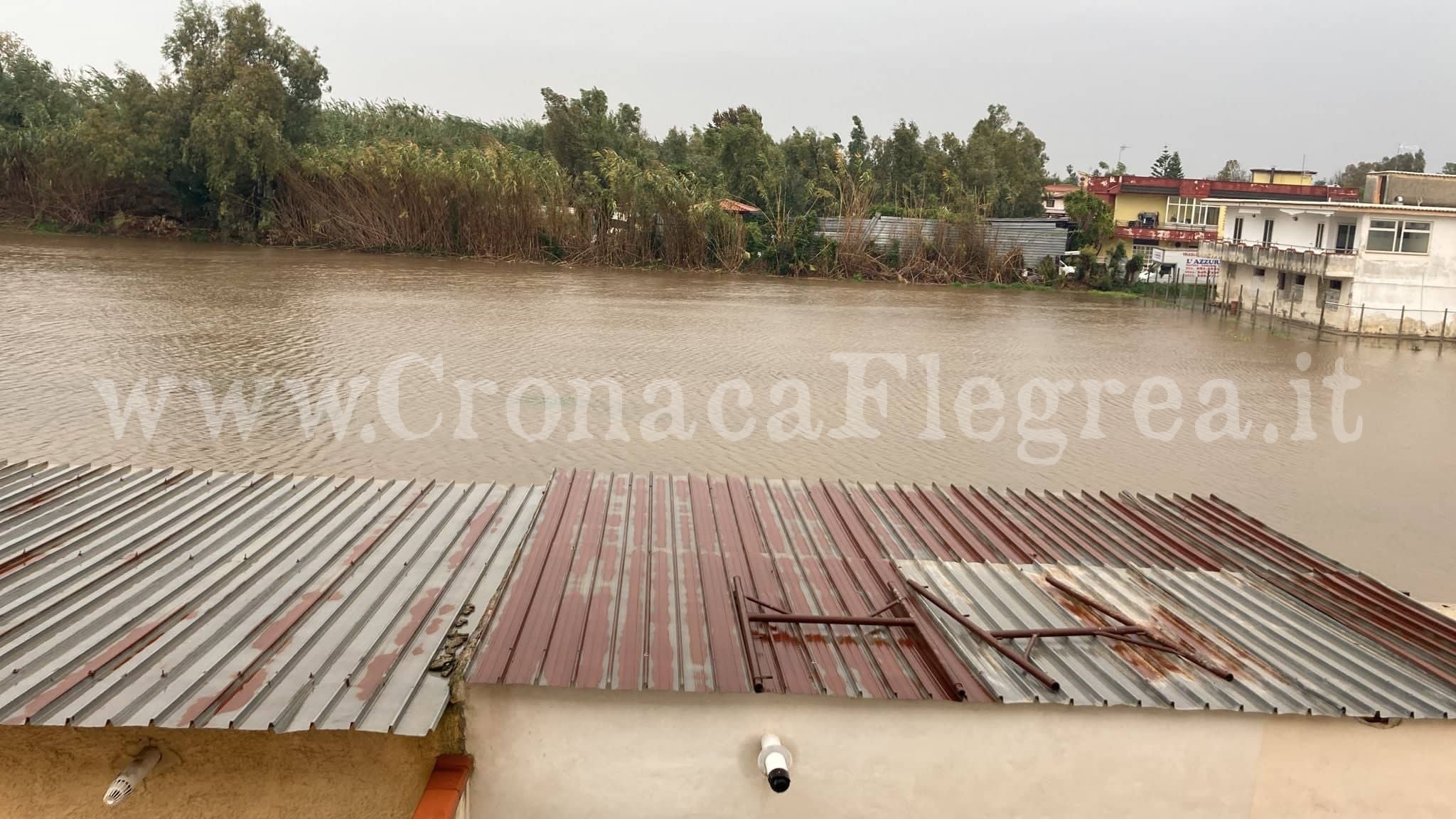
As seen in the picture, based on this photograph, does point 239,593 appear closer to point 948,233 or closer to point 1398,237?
point 1398,237

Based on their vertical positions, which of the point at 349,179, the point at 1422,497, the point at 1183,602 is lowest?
the point at 1422,497

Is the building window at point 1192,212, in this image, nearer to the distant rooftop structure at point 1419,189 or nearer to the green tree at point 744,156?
the distant rooftop structure at point 1419,189

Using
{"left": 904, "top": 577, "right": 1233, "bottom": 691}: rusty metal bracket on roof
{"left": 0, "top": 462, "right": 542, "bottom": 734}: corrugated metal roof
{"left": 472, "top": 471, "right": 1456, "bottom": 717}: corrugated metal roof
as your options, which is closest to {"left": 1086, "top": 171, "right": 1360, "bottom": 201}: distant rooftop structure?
{"left": 472, "top": 471, "right": 1456, "bottom": 717}: corrugated metal roof

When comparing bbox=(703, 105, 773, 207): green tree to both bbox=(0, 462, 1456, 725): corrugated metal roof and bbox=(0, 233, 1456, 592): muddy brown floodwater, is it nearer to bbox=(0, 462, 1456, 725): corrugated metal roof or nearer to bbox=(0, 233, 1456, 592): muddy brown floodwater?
bbox=(0, 233, 1456, 592): muddy brown floodwater

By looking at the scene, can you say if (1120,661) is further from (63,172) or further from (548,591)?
(63,172)

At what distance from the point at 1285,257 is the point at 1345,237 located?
51.8 inches

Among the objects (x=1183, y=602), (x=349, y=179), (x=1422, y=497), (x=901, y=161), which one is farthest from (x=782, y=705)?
(x=901, y=161)

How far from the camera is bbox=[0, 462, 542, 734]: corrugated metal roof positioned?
11.1 feet

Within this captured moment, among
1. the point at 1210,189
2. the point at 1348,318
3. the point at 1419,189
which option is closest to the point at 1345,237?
the point at 1348,318

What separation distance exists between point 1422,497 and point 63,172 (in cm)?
3530

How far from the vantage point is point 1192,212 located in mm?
37219

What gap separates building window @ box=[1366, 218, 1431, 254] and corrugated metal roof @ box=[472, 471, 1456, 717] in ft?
68.6

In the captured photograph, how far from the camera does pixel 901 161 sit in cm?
4222

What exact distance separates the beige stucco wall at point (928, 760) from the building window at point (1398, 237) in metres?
23.5
